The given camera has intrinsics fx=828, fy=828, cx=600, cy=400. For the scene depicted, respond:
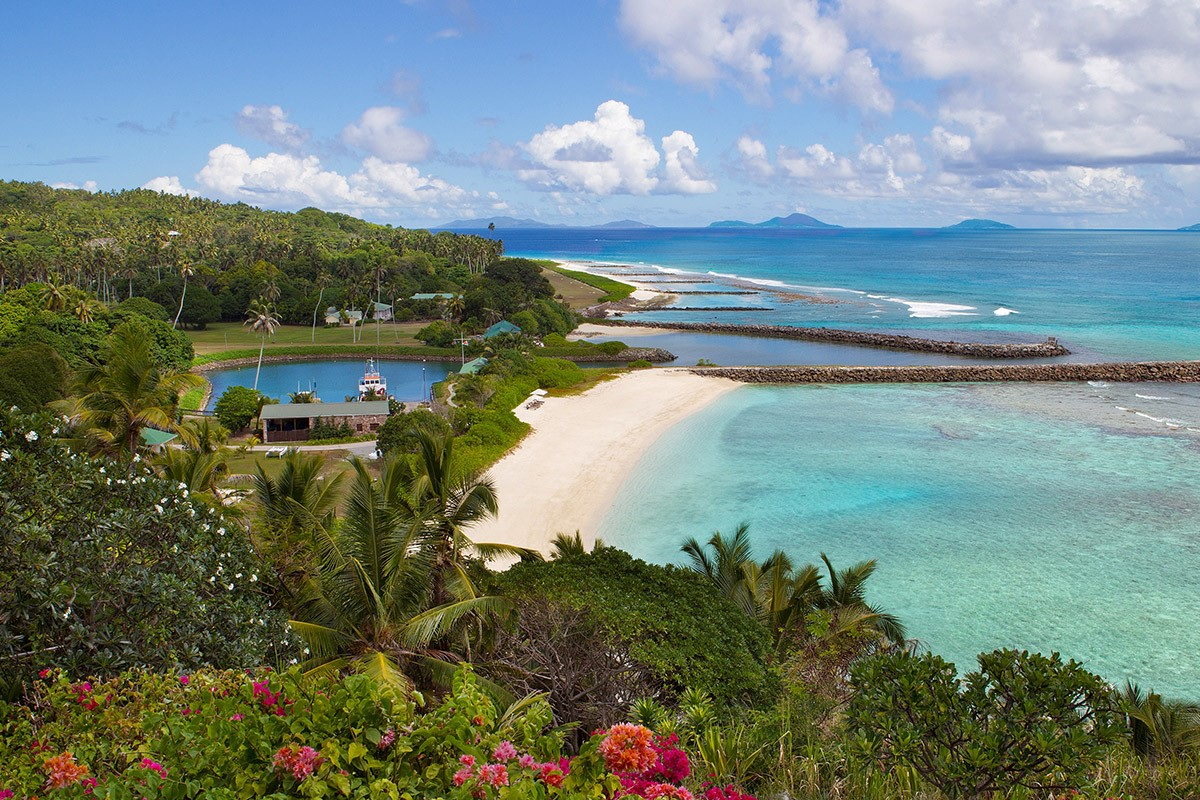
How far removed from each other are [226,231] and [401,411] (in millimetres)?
114158

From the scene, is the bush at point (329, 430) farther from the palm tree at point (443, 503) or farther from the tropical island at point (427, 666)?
the palm tree at point (443, 503)

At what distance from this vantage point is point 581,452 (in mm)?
32969

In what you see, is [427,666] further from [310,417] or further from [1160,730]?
[310,417]

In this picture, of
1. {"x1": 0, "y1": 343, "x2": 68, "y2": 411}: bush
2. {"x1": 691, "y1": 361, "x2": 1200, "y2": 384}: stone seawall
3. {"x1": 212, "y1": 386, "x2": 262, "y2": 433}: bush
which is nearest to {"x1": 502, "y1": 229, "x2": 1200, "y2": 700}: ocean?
{"x1": 691, "y1": 361, "x2": 1200, "y2": 384}: stone seawall

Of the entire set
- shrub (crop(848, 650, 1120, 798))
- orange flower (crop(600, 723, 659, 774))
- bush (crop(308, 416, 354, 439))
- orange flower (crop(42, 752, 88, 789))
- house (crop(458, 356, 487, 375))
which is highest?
orange flower (crop(600, 723, 659, 774))

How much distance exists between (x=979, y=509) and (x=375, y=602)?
70.9 feet

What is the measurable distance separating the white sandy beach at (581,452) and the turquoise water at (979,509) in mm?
1054

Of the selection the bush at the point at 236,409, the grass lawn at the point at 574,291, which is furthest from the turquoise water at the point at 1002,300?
the bush at the point at 236,409

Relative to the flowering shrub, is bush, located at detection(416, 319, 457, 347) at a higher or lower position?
lower

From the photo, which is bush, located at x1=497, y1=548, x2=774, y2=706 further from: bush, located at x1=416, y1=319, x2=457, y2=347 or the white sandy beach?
bush, located at x1=416, y1=319, x2=457, y2=347

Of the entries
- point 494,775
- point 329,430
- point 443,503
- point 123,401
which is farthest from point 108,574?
point 329,430

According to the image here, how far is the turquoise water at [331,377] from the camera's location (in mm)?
53969

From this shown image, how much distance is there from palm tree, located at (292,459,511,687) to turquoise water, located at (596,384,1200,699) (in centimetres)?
1161

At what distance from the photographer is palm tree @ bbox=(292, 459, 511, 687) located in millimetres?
10672
